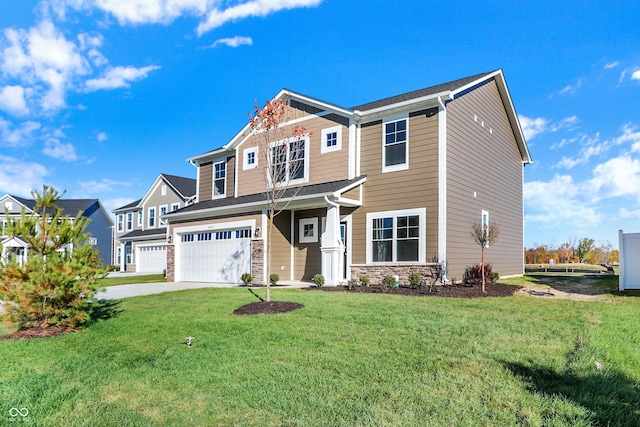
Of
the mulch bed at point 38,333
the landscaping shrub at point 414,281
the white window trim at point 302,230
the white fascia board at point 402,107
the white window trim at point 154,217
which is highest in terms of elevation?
the white fascia board at point 402,107

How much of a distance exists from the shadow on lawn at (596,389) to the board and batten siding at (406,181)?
8468mm

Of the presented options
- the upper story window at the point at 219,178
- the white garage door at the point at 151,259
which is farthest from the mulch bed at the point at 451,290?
the white garage door at the point at 151,259

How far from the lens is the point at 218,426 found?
136 inches

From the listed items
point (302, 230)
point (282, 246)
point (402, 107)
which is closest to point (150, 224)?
point (282, 246)

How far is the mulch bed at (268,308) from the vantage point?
8305 mm

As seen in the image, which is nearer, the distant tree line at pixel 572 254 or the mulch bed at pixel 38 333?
the mulch bed at pixel 38 333

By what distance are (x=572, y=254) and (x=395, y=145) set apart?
24.4 metres

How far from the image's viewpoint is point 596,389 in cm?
392

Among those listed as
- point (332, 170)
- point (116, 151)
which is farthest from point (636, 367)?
point (116, 151)

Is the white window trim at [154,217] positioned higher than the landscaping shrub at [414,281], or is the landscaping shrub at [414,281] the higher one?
the white window trim at [154,217]

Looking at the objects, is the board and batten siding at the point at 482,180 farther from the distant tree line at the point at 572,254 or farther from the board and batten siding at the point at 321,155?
the distant tree line at the point at 572,254

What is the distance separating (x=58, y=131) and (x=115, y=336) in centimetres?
1627

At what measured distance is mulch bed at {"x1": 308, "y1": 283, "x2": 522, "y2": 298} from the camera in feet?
36.0

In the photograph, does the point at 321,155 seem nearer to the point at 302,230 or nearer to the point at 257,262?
the point at 302,230
